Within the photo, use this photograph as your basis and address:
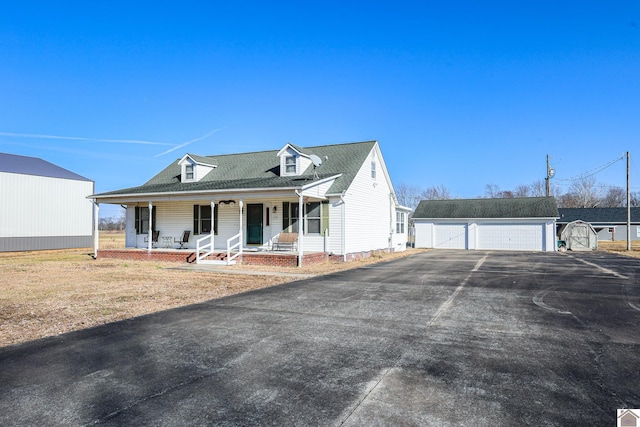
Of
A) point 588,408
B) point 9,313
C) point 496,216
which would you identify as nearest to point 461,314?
point 588,408

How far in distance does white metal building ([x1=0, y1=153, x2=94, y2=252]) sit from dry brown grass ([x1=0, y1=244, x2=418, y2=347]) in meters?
14.0

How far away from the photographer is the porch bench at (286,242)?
61.2 ft

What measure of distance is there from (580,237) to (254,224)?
85.3 feet

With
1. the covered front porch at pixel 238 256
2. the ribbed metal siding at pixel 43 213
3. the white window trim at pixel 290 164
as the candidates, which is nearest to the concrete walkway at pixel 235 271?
the covered front porch at pixel 238 256

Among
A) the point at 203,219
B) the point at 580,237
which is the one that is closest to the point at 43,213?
the point at 203,219

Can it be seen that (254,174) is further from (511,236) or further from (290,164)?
(511,236)

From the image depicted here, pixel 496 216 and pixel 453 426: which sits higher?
pixel 496 216

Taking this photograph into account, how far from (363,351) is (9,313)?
22.7ft

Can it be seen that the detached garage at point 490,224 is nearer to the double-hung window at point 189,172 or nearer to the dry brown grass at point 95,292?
the dry brown grass at point 95,292

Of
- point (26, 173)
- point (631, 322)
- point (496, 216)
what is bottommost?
point (631, 322)

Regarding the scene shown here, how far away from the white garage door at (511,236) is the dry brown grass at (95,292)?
62.7 feet

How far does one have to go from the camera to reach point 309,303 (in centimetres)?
870

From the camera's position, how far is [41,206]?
2866 centimetres

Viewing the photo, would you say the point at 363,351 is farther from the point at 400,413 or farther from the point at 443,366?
the point at 400,413
